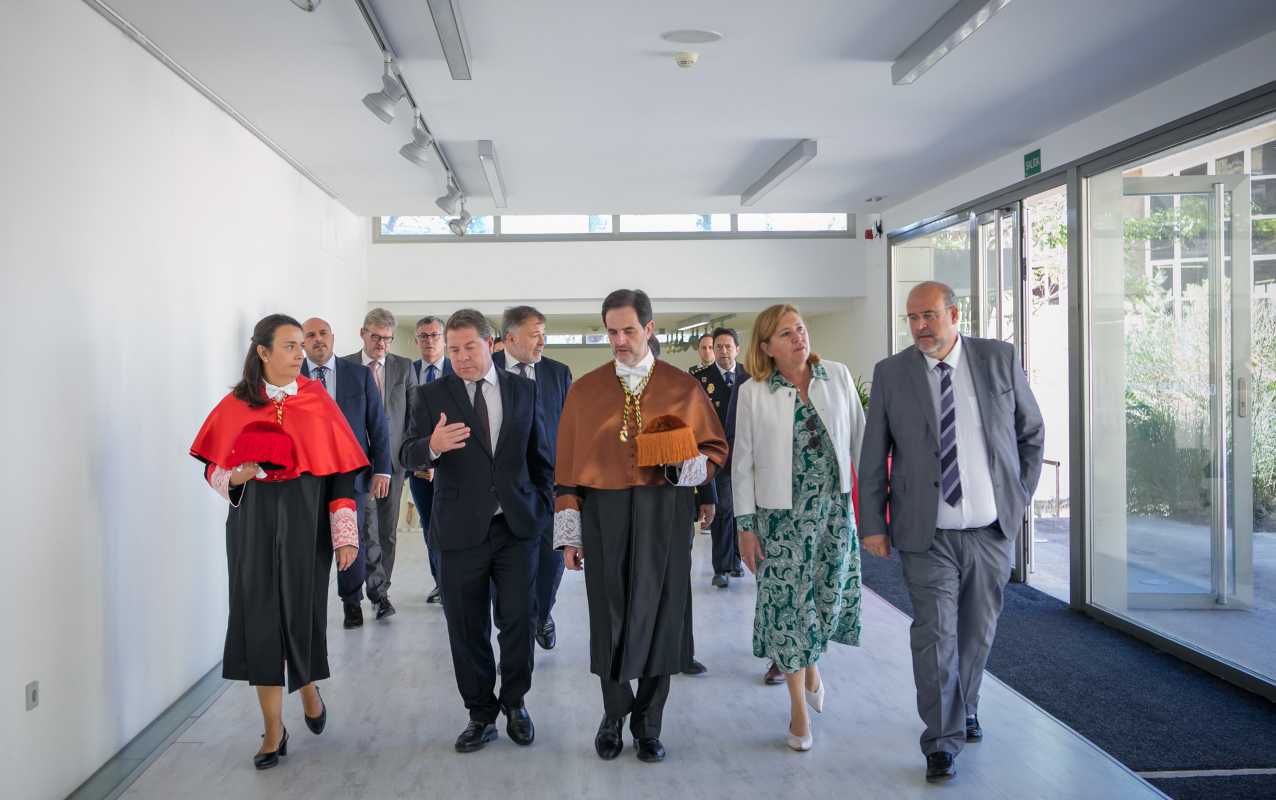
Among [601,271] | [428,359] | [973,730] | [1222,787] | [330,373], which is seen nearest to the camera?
[1222,787]

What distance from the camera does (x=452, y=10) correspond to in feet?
12.4

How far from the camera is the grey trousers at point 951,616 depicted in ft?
11.0

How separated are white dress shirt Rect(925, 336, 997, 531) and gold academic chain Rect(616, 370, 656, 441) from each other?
1.04 m

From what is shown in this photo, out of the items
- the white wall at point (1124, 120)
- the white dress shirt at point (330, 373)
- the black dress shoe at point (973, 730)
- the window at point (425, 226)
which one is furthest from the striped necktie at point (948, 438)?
the window at point (425, 226)

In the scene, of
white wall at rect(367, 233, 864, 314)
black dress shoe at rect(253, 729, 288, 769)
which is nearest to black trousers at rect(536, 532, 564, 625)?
black dress shoe at rect(253, 729, 288, 769)

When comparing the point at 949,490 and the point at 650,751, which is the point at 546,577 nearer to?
the point at 650,751

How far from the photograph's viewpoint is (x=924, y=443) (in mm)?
3428

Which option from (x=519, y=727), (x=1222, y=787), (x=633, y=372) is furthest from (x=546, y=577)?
(x=1222, y=787)

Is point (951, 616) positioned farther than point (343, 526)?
No

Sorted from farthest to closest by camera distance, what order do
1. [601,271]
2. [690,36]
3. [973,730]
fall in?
[601,271], [690,36], [973,730]

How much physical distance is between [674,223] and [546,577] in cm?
567

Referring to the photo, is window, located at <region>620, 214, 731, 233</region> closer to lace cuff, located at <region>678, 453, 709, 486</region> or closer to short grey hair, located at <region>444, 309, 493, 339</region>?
short grey hair, located at <region>444, 309, 493, 339</region>

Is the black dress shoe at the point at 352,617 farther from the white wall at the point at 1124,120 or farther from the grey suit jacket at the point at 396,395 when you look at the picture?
the white wall at the point at 1124,120

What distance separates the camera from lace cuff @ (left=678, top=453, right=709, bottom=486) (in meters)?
3.40
